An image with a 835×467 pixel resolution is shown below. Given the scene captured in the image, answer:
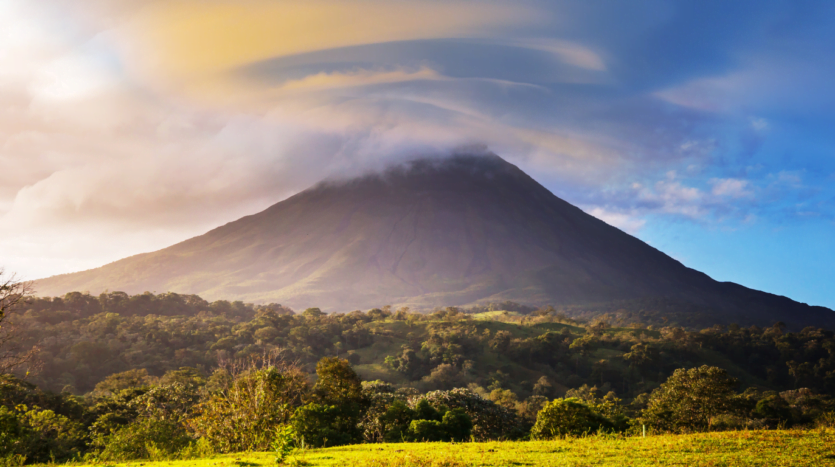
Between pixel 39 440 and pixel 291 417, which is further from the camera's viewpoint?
pixel 291 417

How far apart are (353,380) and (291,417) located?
8654 mm

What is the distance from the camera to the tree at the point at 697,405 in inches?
1220

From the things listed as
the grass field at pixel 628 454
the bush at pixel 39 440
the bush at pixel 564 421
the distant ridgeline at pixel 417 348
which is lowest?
the distant ridgeline at pixel 417 348

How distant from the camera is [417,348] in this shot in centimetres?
7906

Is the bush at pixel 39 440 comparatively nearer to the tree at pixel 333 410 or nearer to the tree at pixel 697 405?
the tree at pixel 333 410

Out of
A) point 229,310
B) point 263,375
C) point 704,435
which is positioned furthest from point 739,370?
point 229,310

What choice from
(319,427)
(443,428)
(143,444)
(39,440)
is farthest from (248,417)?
(443,428)

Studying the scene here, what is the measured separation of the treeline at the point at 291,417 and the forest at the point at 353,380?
0.10 metres

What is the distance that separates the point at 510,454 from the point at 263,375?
31.9ft

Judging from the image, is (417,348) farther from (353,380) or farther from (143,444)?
(143,444)

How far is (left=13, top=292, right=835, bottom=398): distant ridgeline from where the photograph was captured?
62.7 meters

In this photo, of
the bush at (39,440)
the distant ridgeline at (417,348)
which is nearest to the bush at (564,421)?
the bush at (39,440)

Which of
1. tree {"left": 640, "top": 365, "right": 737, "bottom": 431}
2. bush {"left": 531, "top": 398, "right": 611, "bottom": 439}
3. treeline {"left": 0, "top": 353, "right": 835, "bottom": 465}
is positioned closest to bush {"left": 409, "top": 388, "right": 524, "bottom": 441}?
treeline {"left": 0, "top": 353, "right": 835, "bottom": 465}

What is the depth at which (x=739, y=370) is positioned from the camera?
77875 millimetres
